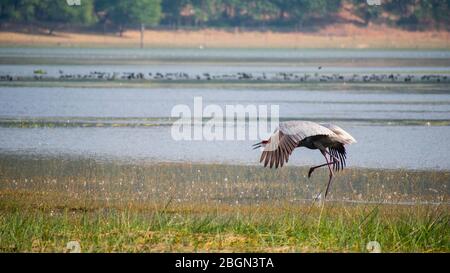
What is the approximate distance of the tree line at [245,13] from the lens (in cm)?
7369

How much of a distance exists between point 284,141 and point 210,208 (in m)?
1.31

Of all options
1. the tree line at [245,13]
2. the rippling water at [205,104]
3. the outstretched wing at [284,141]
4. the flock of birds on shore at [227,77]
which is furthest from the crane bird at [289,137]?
the tree line at [245,13]

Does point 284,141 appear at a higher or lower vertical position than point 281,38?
higher

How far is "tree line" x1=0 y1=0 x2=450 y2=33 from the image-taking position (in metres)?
73.7

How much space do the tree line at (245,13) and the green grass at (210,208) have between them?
197 ft

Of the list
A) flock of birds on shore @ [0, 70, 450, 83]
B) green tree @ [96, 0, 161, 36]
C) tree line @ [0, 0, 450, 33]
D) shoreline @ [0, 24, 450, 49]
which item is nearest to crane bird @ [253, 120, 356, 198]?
flock of birds on shore @ [0, 70, 450, 83]

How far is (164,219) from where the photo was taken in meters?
9.45

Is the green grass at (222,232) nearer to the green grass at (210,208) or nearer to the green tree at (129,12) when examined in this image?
the green grass at (210,208)

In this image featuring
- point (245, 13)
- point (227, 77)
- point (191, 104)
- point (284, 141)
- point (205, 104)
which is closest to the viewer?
point (284, 141)

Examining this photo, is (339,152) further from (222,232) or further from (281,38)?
(281,38)

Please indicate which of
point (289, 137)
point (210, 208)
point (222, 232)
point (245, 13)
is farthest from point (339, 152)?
point (245, 13)

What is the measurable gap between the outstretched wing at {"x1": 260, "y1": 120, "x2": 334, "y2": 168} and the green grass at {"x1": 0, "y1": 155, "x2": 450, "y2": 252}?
1.79 ft

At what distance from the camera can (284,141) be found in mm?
10172

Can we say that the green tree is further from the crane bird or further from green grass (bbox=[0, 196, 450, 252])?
green grass (bbox=[0, 196, 450, 252])
